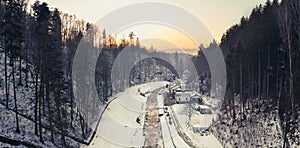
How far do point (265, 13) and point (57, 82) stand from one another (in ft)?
92.0

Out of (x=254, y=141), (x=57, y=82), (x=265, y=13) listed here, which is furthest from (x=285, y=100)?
(x=57, y=82)

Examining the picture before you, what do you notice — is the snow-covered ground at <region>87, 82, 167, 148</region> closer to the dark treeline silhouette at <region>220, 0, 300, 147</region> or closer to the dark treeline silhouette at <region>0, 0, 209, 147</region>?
the dark treeline silhouette at <region>0, 0, 209, 147</region>

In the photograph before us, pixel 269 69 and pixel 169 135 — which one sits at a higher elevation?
pixel 269 69

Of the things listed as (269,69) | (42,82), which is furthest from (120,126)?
(269,69)

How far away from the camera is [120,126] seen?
37531mm

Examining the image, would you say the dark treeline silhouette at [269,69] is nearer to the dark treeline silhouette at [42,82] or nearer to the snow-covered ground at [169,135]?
the snow-covered ground at [169,135]

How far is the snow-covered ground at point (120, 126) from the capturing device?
99.3ft

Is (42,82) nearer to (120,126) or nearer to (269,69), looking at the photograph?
(120,126)

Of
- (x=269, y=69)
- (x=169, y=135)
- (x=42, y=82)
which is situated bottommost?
(x=169, y=135)

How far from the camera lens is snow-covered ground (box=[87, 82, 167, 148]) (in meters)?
30.3

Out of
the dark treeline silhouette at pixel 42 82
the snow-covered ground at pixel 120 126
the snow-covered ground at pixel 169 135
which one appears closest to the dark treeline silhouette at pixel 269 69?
the snow-covered ground at pixel 169 135

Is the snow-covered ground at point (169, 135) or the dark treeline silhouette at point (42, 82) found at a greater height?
the dark treeline silhouette at point (42, 82)

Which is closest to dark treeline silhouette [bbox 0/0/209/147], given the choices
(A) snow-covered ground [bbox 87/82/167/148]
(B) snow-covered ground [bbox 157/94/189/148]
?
(A) snow-covered ground [bbox 87/82/167/148]

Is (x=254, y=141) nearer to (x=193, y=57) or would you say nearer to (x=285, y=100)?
(x=285, y=100)
